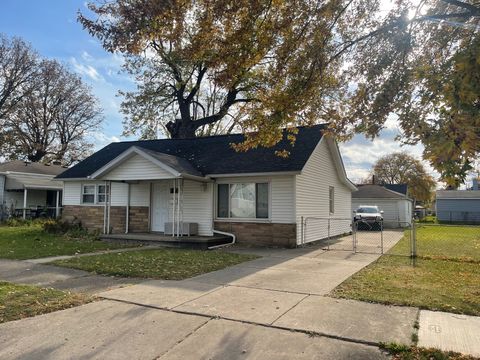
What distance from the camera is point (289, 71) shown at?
32.3ft

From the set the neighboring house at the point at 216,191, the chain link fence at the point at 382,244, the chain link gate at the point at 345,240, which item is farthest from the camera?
the neighboring house at the point at 216,191

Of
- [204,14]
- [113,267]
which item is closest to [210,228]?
[113,267]

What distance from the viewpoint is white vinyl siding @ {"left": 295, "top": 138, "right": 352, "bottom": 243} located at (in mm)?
15463

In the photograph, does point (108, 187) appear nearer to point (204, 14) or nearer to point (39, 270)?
point (39, 270)

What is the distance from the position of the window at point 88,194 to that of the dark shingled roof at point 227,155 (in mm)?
689

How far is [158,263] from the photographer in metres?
10.5

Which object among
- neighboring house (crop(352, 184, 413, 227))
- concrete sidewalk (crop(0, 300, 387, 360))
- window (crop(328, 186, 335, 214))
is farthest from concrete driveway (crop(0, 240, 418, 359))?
neighboring house (crop(352, 184, 413, 227))

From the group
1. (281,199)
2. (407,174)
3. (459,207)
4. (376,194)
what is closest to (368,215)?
(376,194)

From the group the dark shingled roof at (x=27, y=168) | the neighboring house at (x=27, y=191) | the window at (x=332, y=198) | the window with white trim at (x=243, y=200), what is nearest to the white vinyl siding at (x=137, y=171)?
the window with white trim at (x=243, y=200)

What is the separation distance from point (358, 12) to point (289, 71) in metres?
2.11

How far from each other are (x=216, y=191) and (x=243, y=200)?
1.28 meters

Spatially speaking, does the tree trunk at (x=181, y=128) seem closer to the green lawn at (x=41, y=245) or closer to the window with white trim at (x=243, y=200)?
the green lawn at (x=41, y=245)

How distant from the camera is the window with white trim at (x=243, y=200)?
15.4 meters

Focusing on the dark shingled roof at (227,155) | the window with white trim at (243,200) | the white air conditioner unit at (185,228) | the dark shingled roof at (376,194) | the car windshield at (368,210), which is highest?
the dark shingled roof at (227,155)
